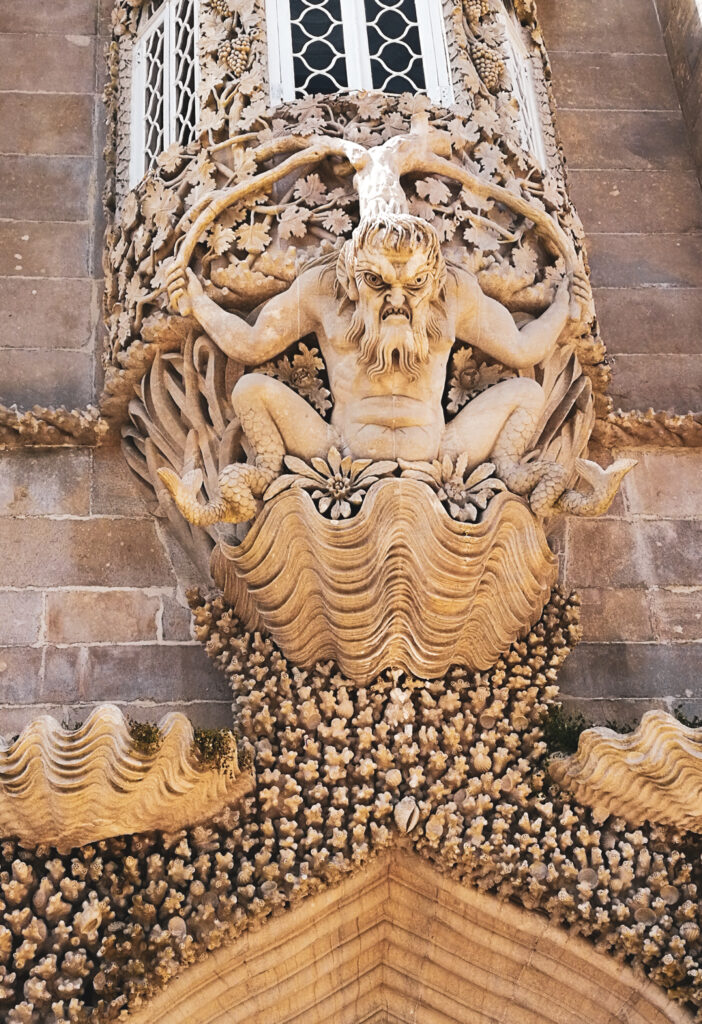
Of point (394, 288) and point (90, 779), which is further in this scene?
point (394, 288)

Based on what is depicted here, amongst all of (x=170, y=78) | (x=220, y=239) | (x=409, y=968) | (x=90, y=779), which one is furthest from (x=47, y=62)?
(x=409, y=968)

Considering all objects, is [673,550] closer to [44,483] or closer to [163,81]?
[44,483]

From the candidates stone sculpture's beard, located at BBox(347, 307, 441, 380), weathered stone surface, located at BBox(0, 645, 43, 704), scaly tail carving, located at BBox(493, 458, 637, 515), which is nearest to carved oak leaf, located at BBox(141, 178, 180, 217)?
stone sculpture's beard, located at BBox(347, 307, 441, 380)

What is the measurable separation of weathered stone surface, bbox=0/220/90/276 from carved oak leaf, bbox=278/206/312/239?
5.51 feet

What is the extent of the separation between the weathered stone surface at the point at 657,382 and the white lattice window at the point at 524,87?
1.30 m

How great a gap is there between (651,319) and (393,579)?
10.5 feet

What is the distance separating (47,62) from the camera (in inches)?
403

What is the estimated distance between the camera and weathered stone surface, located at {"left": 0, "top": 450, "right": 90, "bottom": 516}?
823 cm

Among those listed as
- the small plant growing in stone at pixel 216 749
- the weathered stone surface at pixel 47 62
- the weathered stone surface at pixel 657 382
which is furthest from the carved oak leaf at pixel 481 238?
the weathered stone surface at pixel 47 62

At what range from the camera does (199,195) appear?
8.20m

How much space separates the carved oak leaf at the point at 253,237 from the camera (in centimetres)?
796

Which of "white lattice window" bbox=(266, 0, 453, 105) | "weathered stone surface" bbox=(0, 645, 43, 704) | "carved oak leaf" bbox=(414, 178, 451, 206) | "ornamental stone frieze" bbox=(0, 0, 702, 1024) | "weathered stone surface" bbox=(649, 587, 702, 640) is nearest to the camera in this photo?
"ornamental stone frieze" bbox=(0, 0, 702, 1024)

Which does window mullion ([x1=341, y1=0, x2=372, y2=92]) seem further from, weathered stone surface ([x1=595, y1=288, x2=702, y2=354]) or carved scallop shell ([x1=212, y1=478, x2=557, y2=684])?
carved scallop shell ([x1=212, y1=478, x2=557, y2=684])

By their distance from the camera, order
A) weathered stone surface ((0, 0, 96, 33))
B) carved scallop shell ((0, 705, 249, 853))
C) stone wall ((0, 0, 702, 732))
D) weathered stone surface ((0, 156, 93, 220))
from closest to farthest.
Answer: carved scallop shell ((0, 705, 249, 853)), stone wall ((0, 0, 702, 732)), weathered stone surface ((0, 156, 93, 220)), weathered stone surface ((0, 0, 96, 33))
